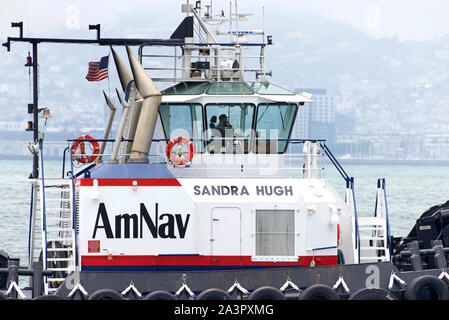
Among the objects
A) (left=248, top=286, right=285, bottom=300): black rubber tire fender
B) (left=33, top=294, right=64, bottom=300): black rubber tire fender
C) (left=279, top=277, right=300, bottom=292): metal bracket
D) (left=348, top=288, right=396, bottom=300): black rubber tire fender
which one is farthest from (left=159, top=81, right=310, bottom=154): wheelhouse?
(left=33, top=294, right=64, bottom=300): black rubber tire fender

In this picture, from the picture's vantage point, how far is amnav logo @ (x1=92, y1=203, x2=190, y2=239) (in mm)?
15043

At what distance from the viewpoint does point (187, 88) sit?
17000 mm

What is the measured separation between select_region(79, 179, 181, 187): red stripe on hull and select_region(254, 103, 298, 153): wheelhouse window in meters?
2.22

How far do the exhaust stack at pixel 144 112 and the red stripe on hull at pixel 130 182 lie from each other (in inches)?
31.1

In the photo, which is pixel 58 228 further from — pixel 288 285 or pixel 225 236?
pixel 288 285

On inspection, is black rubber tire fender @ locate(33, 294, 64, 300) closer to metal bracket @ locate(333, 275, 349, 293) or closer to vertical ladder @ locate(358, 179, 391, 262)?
metal bracket @ locate(333, 275, 349, 293)

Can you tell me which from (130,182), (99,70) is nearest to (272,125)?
(130,182)

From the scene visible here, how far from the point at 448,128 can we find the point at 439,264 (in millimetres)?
190707

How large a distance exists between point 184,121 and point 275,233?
2.96 metres

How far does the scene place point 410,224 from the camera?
52.1 meters

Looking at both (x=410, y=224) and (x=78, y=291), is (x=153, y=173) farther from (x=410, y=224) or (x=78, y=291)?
(x=410, y=224)

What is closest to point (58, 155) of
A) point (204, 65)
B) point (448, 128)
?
point (448, 128)

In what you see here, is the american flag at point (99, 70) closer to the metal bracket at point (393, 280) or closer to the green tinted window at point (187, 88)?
the green tinted window at point (187, 88)

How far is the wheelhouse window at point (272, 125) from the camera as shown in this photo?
16656 millimetres
